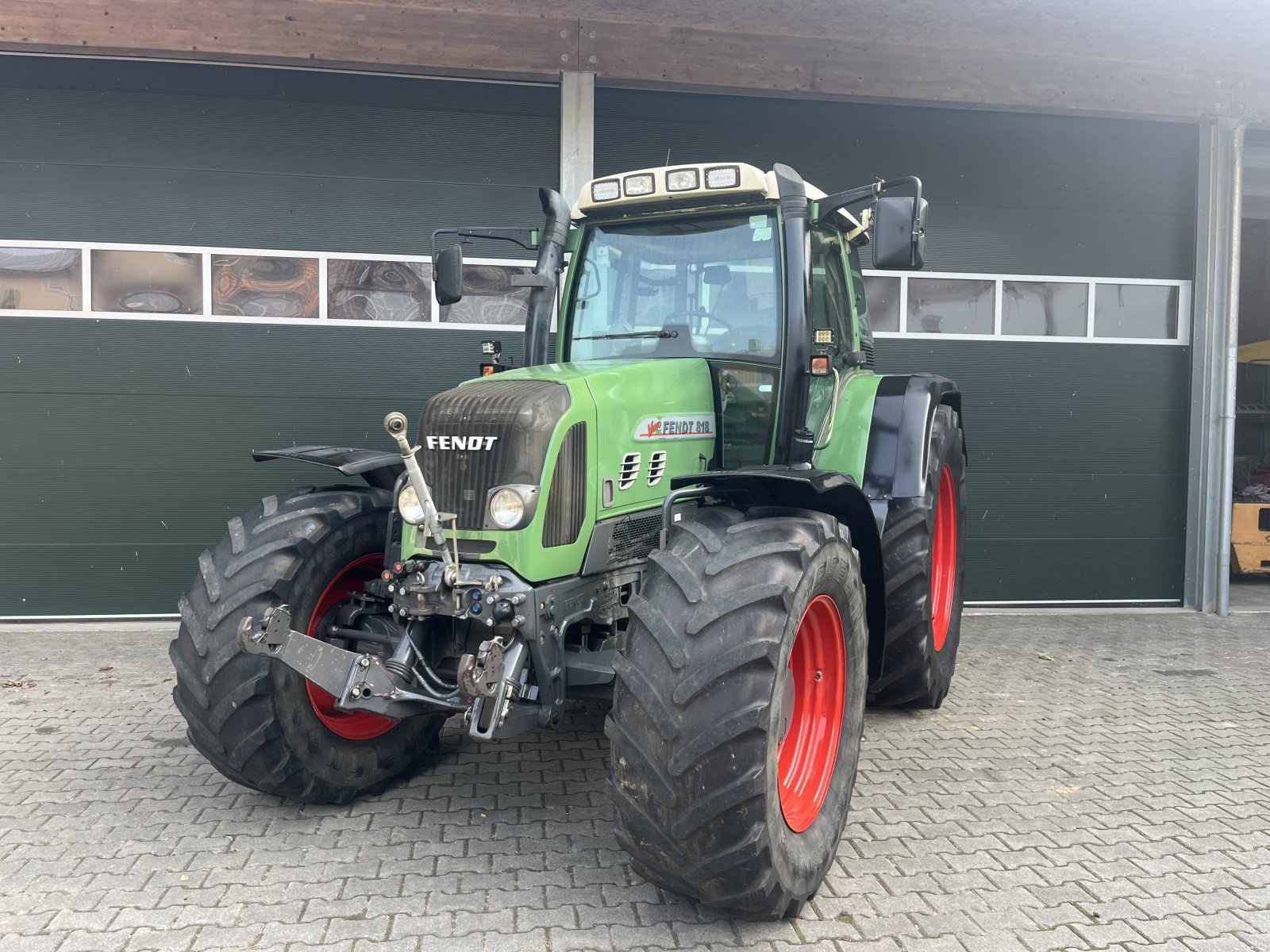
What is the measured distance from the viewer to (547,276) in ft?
13.4

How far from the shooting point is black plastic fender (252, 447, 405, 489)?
3742mm

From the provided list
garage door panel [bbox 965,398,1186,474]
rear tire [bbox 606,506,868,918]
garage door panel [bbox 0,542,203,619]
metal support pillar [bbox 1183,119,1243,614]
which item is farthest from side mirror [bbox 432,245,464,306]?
metal support pillar [bbox 1183,119,1243,614]

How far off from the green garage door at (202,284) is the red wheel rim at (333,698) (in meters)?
2.93

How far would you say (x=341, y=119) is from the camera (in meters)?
6.50

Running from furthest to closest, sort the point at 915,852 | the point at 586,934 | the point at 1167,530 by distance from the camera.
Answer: the point at 1167,530 → the point at 915,852 → the point at 586,934

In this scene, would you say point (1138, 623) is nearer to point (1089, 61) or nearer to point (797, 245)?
point (1089, 61)

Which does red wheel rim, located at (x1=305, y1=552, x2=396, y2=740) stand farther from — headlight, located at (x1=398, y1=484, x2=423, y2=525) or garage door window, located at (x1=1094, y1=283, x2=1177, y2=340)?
garage door window, located at (x1=1094, y1=283, x2=1177, y2=340)

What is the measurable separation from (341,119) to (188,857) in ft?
16.5

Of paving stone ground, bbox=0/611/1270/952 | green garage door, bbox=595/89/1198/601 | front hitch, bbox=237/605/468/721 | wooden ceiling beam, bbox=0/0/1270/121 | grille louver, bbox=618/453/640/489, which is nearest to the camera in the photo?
paving stone ground, bbox=0/611/1270/952

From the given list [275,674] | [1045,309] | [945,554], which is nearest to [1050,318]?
[1045,309]

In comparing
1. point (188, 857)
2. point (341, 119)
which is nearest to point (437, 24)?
point (341, 119)

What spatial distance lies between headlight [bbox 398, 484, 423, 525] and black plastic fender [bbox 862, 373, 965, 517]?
2.05 metres

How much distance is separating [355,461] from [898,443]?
95.6 inches

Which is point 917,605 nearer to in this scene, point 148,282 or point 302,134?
point 302,134
